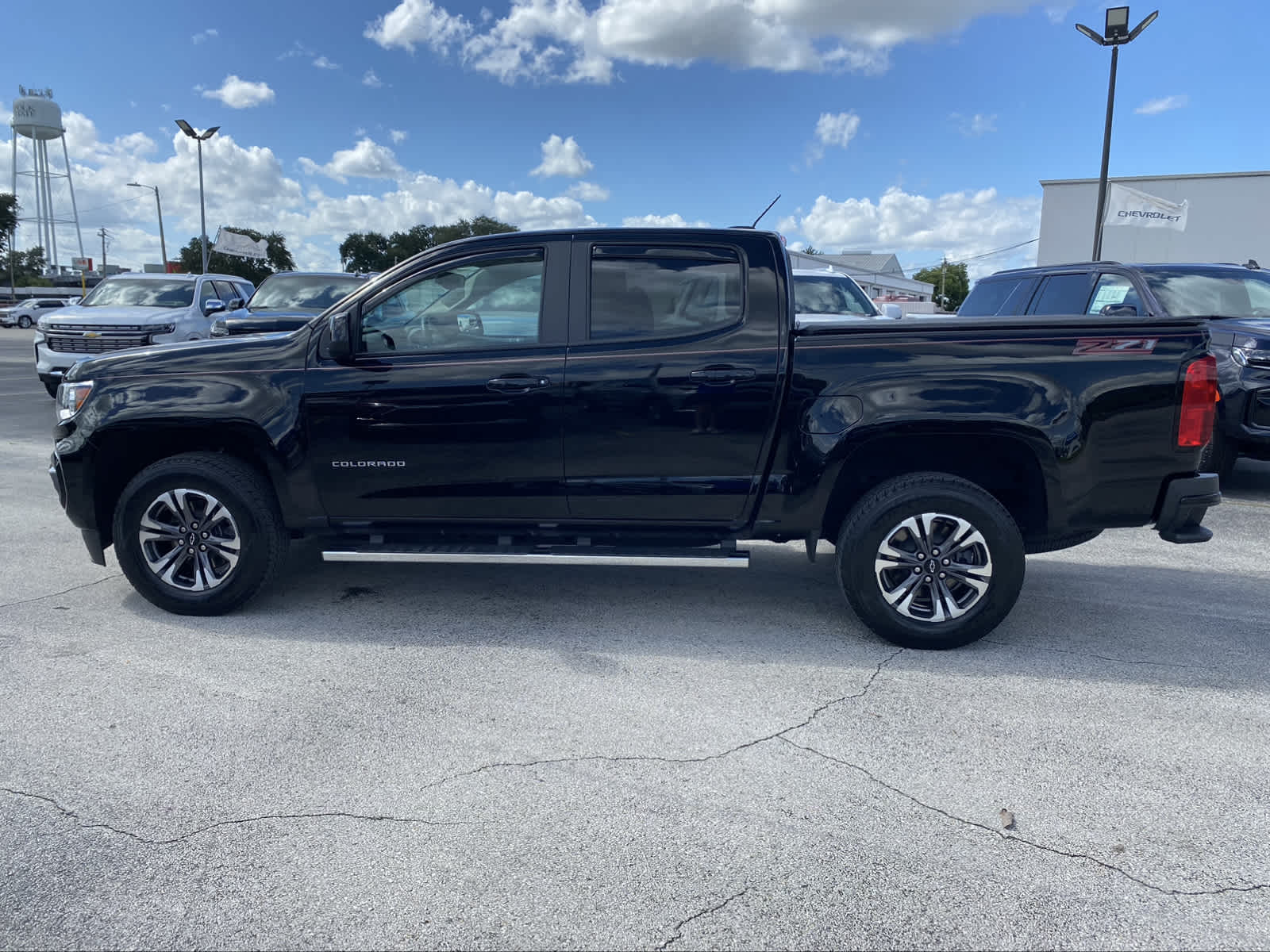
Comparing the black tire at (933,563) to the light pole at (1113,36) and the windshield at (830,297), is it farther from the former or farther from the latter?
the light pole at (1113,36)

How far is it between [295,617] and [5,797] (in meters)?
1.85

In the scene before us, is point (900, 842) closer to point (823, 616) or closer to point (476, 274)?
point (823, 616)

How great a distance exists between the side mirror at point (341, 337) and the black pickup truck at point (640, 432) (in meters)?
0.02

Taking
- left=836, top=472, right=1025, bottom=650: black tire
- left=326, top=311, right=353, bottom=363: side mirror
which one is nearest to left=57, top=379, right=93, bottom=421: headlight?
left=326, top=311, right=353, bottom=363: side mirror

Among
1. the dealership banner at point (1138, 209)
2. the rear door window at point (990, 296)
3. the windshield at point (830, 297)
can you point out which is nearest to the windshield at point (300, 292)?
the windshield at point (830, 297)

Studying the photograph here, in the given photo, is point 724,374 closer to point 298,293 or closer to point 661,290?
point 661,290

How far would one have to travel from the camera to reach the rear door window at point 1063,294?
8.66m

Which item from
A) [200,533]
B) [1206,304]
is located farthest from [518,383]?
[1206,304]

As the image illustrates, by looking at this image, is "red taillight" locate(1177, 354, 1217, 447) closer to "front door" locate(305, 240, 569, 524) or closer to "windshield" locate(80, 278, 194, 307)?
"front door" locate(305, 240, 569, 524)

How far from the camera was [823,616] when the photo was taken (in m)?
4.95

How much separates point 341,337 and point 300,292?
10404 millimetres

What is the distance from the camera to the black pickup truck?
169 inches

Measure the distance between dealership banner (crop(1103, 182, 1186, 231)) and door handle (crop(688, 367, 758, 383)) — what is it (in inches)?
849

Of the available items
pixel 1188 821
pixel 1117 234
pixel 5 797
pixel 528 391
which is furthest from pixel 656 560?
pixel 1117 234
